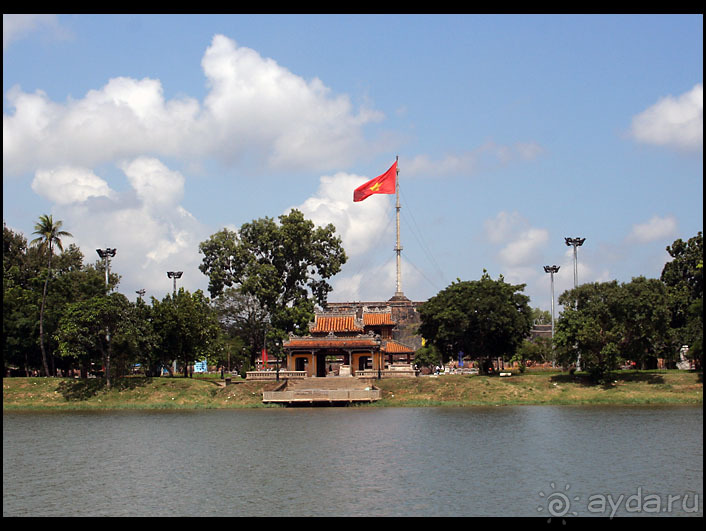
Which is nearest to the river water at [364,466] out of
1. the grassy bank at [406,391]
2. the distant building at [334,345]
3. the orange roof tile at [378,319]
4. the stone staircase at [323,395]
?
the grassy bank at [406,391]

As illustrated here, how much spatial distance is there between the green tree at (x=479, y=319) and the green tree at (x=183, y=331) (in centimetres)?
1946

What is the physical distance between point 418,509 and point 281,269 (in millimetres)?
60044

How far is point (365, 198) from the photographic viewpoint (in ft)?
265

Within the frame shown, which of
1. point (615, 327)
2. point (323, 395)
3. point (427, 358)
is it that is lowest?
point (323, 395)

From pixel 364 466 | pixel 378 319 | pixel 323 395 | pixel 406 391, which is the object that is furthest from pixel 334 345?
pixel 364 466

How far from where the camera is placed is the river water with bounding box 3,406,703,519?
2403 centimetres

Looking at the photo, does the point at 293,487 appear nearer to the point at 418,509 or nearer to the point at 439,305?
the point at 418,509

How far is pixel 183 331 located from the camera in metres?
67.6

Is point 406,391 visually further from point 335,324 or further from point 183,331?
point 183,331

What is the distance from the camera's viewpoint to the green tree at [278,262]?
259 ft

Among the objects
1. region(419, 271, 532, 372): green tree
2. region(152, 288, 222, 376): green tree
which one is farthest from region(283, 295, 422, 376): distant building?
region(152, 288, 222, 376): green tree

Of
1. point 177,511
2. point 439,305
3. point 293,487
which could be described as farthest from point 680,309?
point 177,511

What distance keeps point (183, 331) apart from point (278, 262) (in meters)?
16.7

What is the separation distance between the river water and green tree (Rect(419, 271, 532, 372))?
822 inches
